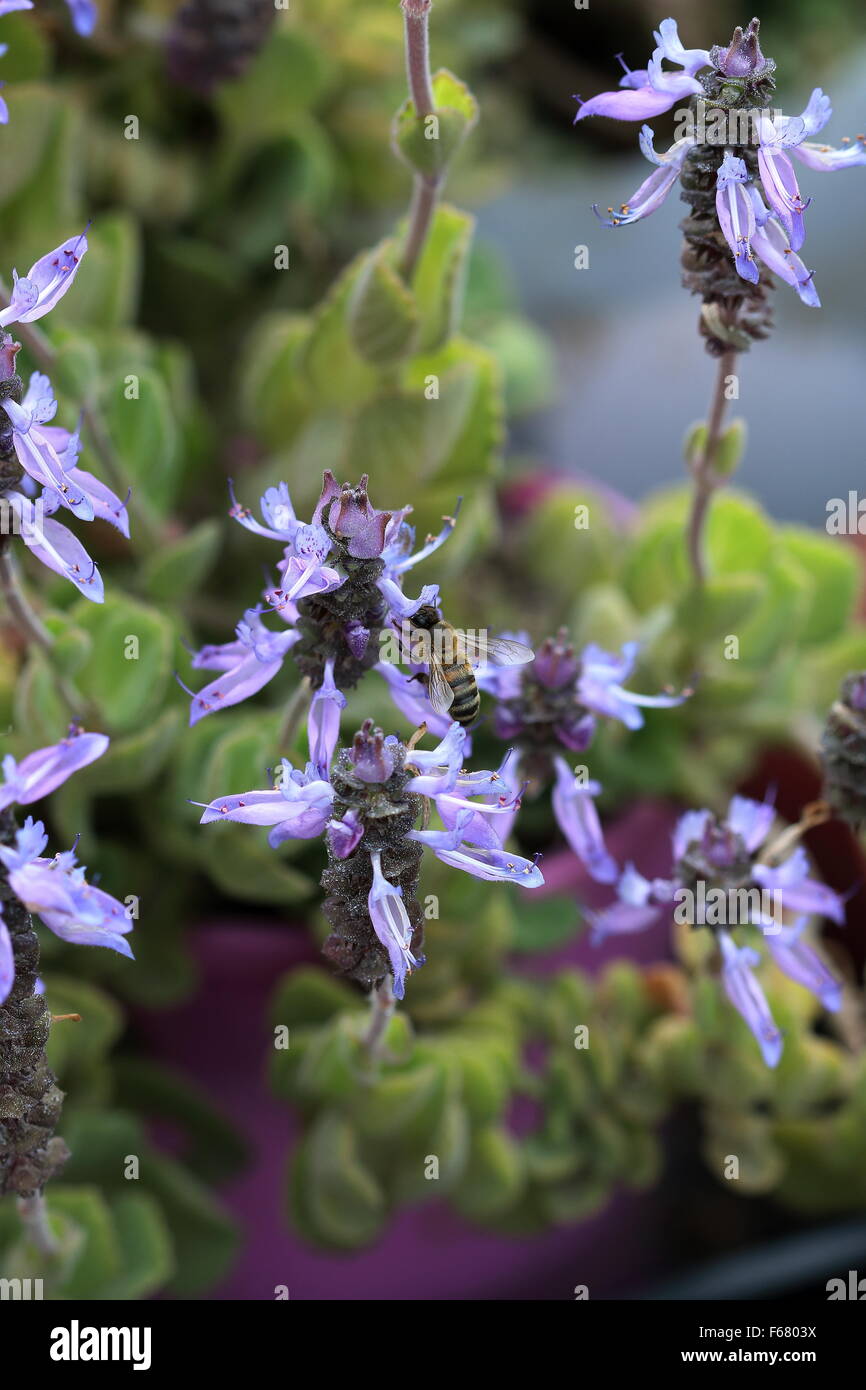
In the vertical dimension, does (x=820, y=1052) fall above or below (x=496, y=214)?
below

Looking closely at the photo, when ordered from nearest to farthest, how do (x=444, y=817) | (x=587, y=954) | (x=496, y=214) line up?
(x=444, y=817), (x=587, y=954), (x=496, y=214)

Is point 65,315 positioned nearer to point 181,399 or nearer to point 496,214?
point 181,399

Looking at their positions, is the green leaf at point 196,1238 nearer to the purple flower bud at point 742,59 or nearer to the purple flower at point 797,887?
the purple flower at point 797,887

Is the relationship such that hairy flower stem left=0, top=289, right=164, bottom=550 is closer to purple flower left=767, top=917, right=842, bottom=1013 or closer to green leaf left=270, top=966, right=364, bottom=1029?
green leaf left=270, top=966, right=364, bottom=1029

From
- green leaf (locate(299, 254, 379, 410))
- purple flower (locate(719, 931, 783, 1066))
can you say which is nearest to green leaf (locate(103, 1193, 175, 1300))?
purple flower (locate(719, 931, 783, 1066))

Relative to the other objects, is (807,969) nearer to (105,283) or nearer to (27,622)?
(27,622)

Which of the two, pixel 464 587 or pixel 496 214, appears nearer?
pixel 464 587

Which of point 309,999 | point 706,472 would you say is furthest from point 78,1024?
point 706,472
